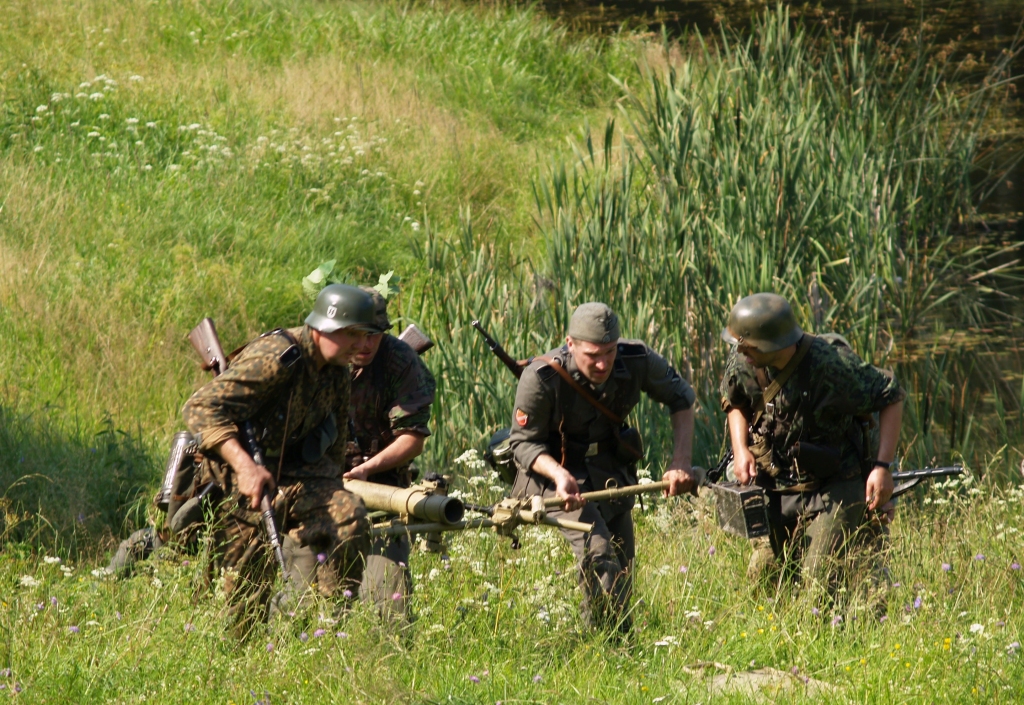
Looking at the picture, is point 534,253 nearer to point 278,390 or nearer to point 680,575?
point 680,575

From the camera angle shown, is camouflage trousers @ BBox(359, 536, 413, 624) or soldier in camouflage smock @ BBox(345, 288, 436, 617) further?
soldier in camouflage smock @ BBox(345, 288, 436, 617)

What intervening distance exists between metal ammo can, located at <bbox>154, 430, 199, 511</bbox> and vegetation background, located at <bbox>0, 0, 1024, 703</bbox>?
1.34 ft

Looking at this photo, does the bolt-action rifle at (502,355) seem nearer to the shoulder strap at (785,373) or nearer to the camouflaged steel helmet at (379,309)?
the camouflaged steel helmet at (379,309)

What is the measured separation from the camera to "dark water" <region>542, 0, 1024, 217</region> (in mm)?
13195

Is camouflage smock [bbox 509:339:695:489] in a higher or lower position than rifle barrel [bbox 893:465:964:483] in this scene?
higher

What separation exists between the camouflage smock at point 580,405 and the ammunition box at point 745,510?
1.46 ft

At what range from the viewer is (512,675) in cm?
383

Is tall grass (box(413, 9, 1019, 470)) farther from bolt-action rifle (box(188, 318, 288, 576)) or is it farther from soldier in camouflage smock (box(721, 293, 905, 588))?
bolt-action rifle (box(188, 318, 288, 576))

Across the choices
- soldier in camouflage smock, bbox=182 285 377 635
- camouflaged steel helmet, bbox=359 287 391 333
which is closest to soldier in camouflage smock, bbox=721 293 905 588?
camouflaged steel helmet, bbox=359 287 391 333

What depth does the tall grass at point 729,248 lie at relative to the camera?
21.8 ft

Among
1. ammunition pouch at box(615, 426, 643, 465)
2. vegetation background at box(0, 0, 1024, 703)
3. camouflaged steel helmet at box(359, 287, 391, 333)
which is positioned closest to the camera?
vegetation background at box(0, 0, 1024, 703)

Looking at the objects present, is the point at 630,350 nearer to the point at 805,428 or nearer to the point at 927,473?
the point at 805,428

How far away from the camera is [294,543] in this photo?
4.28 meters

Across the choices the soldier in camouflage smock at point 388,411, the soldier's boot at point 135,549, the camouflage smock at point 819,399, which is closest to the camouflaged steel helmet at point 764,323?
the camouflage smock at point 819,399
